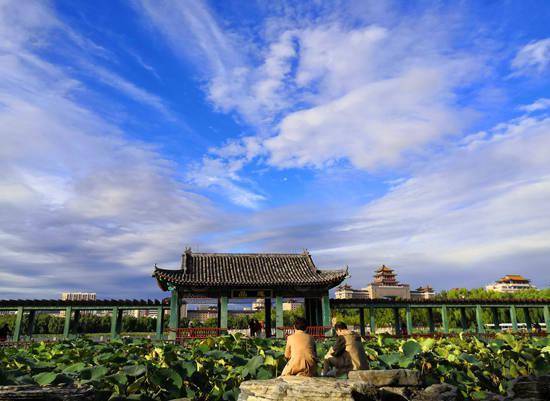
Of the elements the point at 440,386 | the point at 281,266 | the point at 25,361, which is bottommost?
the point at 440,386

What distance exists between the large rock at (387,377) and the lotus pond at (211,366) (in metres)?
0.64

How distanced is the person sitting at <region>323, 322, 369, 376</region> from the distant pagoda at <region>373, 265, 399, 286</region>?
77.7m

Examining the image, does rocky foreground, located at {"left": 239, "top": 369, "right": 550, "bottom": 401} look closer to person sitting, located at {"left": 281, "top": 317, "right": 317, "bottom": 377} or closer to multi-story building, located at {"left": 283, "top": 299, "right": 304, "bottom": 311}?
person sitting, located at {"left": 281, "top": 317, "right": 317, "bottom": 377}

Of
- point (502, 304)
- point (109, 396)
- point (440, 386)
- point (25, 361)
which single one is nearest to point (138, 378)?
point (109, 396)

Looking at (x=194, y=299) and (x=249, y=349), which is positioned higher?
(x=194, y=299)

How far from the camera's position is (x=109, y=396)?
3.90m

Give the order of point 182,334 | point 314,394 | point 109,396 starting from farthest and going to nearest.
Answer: point 182,334, point 109,396, point 314,394

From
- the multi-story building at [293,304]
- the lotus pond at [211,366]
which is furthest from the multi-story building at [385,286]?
the lotus pond at [211,366]

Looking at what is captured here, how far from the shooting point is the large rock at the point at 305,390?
3.58 meters

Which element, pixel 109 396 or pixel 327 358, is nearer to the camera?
pixel 109 396

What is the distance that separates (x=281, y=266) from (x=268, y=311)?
7.97 feet

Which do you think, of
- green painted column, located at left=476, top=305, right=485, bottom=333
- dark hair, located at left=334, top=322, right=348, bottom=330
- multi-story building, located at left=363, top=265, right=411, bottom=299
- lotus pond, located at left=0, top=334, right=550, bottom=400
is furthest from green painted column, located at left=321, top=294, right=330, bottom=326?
multi-story building, located at left=363, top=265, right=411, bottom=299

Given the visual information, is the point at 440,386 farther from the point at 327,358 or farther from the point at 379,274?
the point at 379,274

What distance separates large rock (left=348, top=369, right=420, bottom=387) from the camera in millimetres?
4371
